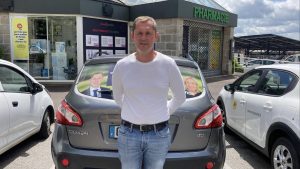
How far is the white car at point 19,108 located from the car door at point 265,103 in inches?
132

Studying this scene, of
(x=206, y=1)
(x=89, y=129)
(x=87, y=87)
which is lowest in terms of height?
(x=89, y=129)

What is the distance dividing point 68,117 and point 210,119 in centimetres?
137

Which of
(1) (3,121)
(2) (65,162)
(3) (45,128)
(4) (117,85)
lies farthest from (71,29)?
(4) (117,85)

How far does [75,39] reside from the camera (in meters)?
13.6

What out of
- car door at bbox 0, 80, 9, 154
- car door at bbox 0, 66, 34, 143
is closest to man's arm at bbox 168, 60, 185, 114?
car door at bbox 0, 80, 9, 154

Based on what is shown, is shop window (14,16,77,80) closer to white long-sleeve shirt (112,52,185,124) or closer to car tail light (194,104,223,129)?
car tail light (194,104,223,129)

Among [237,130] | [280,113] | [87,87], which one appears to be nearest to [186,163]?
[87,87]

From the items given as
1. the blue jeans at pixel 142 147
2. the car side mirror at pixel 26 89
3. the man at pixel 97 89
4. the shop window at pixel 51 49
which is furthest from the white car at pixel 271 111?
the shop window at pixel 51 49

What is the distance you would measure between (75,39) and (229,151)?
32.5 feet

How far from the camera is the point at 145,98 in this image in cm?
224

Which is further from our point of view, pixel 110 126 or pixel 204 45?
pixel 204 45

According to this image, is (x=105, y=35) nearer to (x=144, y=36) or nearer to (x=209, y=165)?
(x=209, y=165)

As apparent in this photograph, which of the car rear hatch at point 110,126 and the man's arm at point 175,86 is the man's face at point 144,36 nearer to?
the man's arm at point 175,86

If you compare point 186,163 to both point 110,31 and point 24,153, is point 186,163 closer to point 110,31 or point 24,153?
point 24,153
